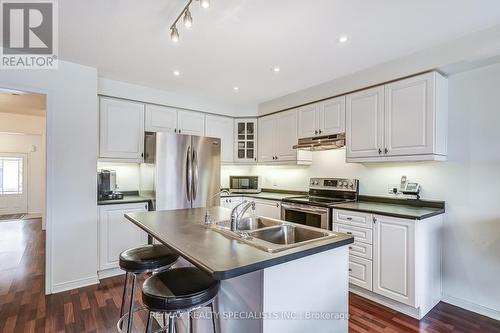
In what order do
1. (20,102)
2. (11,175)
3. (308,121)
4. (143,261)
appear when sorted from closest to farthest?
(143,261) < (308,121) < (20,102) < (11,175)

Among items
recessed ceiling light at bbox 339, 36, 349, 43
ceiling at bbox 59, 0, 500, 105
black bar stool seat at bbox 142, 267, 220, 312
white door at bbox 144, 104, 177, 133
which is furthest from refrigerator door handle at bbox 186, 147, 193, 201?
recessed ceiling light at bbox 339, 36, 349, 43

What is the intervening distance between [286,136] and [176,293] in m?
3.04

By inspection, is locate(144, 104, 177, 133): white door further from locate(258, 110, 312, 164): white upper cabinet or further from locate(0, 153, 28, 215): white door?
locate(0, 153, 28, 215): white door

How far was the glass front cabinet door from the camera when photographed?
4531mm

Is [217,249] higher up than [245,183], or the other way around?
[245,183]

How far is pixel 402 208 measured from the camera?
8.70 ft

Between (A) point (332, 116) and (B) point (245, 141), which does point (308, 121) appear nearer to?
(A) point (332, 116)

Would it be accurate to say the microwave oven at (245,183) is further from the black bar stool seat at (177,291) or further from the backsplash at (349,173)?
the black bar stool seat at (177,291)

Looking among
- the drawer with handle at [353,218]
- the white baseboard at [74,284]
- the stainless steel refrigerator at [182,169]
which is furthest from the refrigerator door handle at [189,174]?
the drawer with handle at [353,218]

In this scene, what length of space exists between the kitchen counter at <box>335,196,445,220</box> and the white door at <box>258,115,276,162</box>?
63.3 inches

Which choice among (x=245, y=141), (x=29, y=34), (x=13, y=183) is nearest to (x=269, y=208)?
(x=245, y=141)

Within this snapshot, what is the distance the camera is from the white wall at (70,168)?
2725mm

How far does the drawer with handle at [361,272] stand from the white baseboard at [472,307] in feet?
2.60

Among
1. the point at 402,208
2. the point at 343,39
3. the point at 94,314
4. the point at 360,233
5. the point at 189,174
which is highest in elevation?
the point at 343,39
